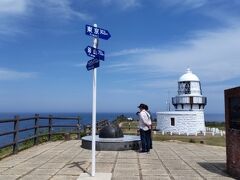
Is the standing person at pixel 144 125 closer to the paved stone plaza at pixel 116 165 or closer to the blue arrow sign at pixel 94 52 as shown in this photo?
the paved stone plaza at pixel 116 165

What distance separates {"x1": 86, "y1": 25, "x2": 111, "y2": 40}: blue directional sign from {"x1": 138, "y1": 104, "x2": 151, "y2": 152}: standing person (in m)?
4.55

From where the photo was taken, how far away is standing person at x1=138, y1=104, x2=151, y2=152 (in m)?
12.8

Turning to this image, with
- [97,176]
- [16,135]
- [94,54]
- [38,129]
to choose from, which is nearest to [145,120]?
[16,135]

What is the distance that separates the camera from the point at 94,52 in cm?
856

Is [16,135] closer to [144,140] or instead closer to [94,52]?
[144,140]

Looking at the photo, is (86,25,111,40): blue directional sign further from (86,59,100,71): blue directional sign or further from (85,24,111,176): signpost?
(86,59,100,71): blue directional sign

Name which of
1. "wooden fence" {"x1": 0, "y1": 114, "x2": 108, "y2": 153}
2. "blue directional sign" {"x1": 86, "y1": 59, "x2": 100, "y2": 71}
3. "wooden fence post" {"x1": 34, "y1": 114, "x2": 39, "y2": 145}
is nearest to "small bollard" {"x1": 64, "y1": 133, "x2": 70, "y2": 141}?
"wooden fence" {"x1": 0, "y1": 114, "x2": 108, "y2": 153}

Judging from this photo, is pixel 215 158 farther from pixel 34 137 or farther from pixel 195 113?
pixel 195 113

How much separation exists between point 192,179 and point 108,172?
1.89 m

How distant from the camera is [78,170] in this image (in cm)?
938

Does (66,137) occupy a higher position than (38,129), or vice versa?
(38,129)

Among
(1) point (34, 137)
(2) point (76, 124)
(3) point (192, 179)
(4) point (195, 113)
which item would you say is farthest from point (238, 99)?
(4) point (195, 113)

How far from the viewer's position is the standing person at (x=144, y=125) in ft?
42.0

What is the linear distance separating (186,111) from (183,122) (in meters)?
1.78
